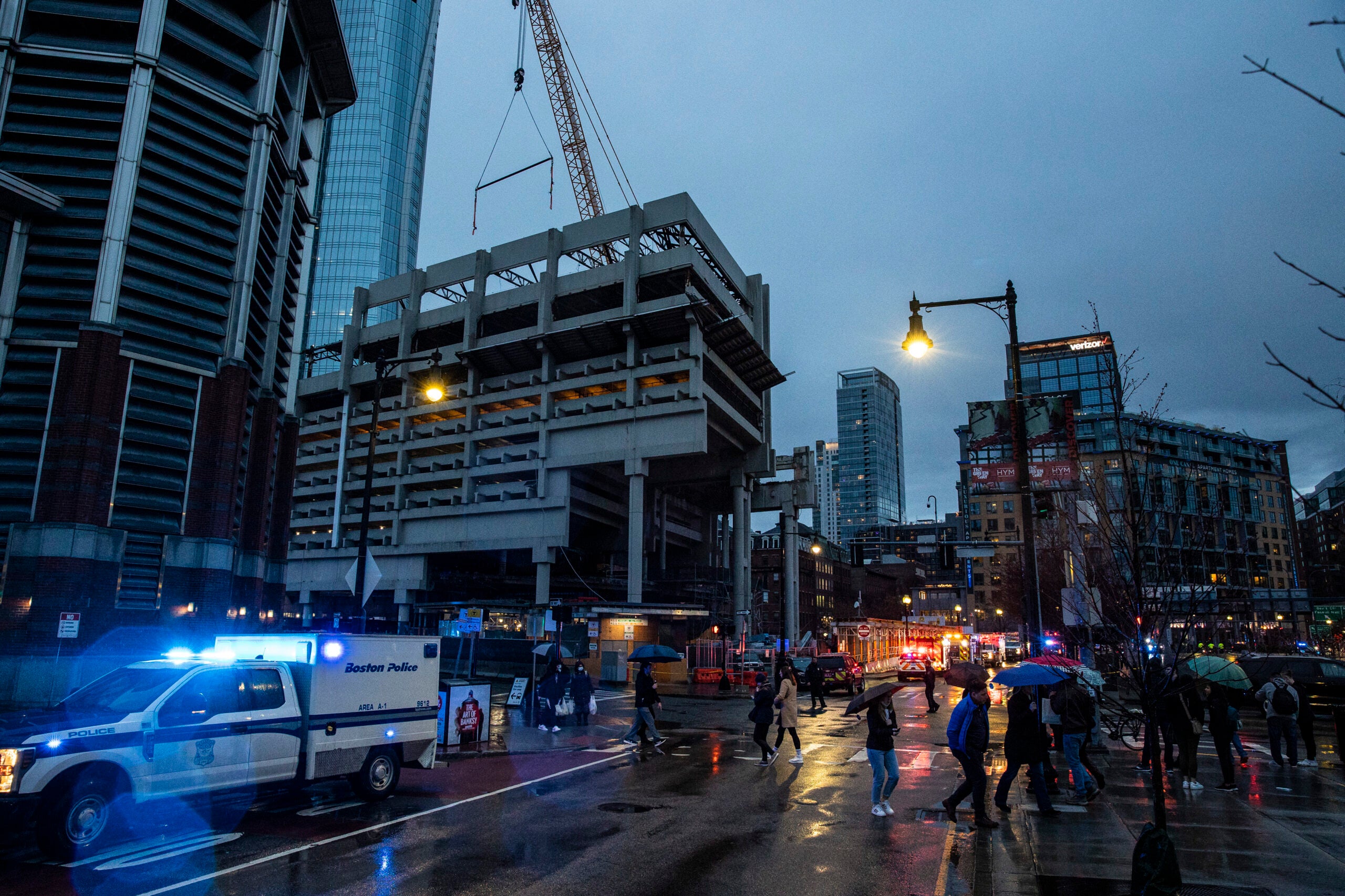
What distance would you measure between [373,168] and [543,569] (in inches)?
4280

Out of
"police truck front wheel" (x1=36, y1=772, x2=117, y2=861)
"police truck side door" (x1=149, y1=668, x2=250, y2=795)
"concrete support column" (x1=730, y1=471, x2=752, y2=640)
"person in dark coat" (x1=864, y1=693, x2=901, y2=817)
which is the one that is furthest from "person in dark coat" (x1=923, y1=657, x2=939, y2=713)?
"concrete support column" (x1=730, y1=471, x2=752, y2=640)

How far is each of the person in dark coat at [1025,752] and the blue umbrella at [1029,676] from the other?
508mm

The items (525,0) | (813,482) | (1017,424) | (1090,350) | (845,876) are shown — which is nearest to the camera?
(845,876)

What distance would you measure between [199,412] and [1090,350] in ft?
386

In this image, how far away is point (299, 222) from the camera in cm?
4638

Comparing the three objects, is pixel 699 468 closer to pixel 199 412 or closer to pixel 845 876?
pixel 199 412

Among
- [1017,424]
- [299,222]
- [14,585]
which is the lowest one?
[14,585]

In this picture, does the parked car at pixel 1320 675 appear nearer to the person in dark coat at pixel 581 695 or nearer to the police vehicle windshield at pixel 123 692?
the person in dark coat at pixel 581 695

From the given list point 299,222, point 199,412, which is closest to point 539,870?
point 199,412

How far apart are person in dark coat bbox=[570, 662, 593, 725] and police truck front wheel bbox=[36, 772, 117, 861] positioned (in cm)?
1414

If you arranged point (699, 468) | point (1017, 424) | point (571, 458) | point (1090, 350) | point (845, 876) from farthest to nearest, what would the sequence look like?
point (1090, 350) < point (699, 468) < point (571, 458) < point (1017, 424) < point (845, 876)

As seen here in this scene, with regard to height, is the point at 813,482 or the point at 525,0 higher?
the point at 525,0

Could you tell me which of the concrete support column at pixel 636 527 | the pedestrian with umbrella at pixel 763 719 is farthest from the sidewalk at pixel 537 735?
the concrete support column at pixel 636 527

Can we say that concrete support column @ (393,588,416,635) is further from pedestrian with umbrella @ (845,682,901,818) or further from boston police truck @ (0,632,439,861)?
pedestrian with umbrella @ (845,682,901,818)
